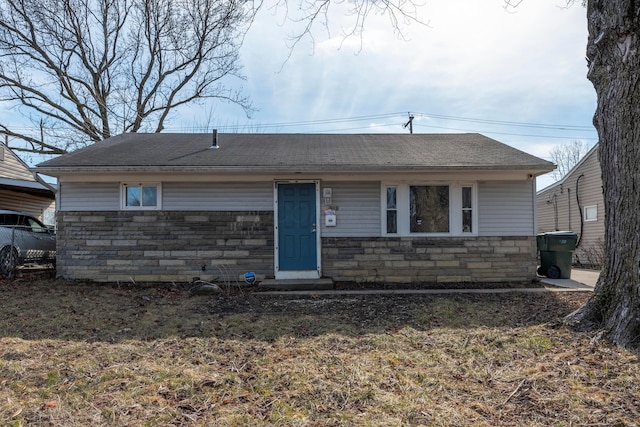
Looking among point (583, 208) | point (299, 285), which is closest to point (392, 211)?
point (299, 285)

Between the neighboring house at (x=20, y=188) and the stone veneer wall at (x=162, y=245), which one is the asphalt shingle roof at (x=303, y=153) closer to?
the stone veneer wall at (x=162, y=245)

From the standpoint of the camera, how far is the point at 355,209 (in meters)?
8.31

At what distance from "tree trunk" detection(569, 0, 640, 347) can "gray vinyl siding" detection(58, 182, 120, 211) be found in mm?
8123

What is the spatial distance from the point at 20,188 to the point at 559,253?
52.4 feet

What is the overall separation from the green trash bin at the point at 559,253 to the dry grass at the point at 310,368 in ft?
10.3

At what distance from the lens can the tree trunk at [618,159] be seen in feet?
13.3

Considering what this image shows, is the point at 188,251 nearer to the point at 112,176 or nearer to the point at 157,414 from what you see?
the point at 112,176

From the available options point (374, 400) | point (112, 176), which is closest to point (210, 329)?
point (374, 400)

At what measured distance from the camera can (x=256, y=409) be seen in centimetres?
280

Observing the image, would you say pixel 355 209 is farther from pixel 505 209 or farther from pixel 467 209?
pixel 505 209

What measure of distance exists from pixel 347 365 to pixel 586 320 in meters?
2.78

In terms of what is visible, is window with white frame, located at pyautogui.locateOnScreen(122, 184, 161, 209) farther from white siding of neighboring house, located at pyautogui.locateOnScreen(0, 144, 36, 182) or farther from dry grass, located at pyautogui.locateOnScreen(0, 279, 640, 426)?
white siding of neighboring house, located at pyautogui.locateOnScreen(0, 144, 36, 182)

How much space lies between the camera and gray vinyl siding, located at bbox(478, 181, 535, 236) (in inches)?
328

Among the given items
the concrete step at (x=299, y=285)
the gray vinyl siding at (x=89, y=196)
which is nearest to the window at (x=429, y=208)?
the concrete step at (x=299, y=285)
